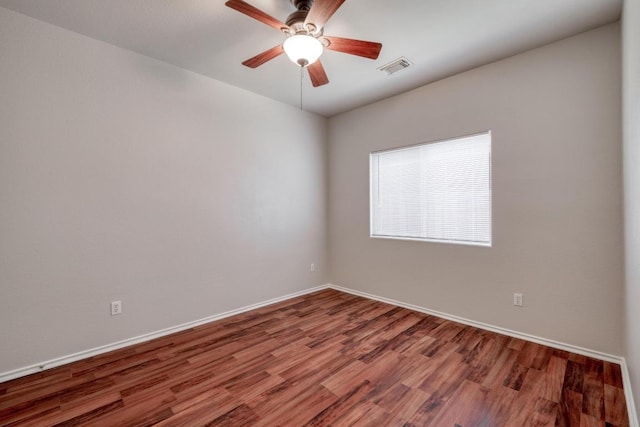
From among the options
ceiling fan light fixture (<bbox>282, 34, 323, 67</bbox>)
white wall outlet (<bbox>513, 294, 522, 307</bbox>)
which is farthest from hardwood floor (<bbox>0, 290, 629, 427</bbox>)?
ceiling fan light fixture (<bbox>282, 34, 323, 67</bbox>)

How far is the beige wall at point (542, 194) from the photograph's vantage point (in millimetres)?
2289

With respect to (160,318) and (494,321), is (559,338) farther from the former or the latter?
(160,318)

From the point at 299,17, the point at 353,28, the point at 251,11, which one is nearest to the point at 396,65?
the point at 353,28

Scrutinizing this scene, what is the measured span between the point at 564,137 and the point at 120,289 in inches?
165

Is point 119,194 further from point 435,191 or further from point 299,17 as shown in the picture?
point 435,191

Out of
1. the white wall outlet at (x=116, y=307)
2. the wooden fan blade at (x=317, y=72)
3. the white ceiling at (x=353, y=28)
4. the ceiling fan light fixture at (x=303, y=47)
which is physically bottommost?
the white wall outlet at (x=116, y=307)

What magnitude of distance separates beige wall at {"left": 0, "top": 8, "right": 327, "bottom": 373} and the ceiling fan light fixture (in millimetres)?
1669

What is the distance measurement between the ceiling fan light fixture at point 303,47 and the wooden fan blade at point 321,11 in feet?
0.30

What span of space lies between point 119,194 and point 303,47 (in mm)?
2088

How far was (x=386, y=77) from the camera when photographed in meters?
3.17

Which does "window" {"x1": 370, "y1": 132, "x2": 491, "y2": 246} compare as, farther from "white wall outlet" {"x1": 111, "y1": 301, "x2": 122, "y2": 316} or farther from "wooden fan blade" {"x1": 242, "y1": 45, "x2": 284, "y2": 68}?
"white wall outlet" {"x1": 111, "y1": 301, "x2": 122, "y2": 316}

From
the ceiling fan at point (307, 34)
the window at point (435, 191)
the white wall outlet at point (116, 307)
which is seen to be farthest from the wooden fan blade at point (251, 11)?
the white wall outlet at point (116, 307)

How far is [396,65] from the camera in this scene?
2.89 metres

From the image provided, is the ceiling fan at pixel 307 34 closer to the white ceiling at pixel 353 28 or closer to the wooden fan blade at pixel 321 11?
the wooden fan blade at pixel 321 11
